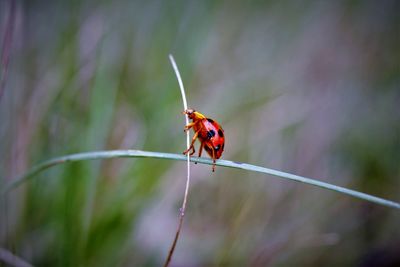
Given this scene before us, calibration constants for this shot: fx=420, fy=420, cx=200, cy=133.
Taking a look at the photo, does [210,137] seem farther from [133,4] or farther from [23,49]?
[133,4]

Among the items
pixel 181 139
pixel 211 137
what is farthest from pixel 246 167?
pixel 181 139

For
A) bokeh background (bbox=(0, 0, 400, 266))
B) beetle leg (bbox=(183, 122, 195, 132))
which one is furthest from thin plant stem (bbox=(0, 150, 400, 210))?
bokeh background (bbox=(0, 0, 400, 266))

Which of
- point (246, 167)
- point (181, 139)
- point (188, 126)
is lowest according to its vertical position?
point (246, 167)

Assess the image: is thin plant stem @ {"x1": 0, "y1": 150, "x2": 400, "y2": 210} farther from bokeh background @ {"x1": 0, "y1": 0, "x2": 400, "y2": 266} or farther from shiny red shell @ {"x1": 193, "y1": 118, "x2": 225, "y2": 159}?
bokeh background @ {"x1": 0, "y1": 0, "x2": 400, "y2": 266}

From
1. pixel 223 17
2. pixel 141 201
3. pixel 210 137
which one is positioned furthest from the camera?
pixel 223 17

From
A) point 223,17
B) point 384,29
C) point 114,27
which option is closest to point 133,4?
point 114,27

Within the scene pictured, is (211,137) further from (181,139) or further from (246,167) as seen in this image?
(181,139)

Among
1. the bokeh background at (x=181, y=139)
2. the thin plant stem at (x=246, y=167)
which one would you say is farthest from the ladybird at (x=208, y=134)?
the bokeh background at (x=181, y=139)

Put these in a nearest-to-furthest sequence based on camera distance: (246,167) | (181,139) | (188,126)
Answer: (246,167)
(188,126)
(181,139)
